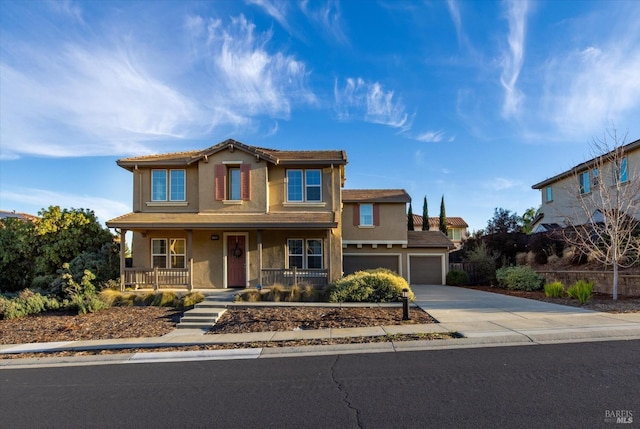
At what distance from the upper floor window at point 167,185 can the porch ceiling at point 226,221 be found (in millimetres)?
1147

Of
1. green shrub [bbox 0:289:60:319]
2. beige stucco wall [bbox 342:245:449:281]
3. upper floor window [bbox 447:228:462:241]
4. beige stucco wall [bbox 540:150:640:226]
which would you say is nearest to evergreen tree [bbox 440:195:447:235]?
upper floor window [bbox 447:228:462:241]

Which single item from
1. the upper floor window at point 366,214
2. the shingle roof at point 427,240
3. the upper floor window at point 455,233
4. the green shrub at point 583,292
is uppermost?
the upper floor window at point 366,214

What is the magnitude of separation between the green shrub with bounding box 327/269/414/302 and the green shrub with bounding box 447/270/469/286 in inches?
391

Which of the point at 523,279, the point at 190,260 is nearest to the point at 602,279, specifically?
the point at 523,279

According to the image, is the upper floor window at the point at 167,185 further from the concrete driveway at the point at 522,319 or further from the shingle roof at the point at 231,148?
the concrete driveway at the point at 522,319

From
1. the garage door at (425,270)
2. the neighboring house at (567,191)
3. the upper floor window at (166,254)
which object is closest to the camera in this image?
the upper floor window at (166,254)

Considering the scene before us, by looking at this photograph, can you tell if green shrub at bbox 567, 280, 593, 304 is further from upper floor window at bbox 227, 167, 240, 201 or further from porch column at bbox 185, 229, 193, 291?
porch column at bbox 185, 229, 193, 291

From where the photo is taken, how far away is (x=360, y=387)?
572cm

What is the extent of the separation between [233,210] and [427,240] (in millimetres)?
12197

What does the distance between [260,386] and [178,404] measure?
1206 millimetres

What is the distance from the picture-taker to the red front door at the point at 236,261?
17.7 m

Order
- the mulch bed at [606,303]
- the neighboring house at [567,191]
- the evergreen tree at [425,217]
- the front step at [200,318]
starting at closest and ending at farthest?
the mulch bed at [606,303] < the front step at [200,318] < the neighboring house at [567,191] < the evergreen tree at [425,217]

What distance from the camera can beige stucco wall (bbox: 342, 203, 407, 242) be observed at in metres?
22.7

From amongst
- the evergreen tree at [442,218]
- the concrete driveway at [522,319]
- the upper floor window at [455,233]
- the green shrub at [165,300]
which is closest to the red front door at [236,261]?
the green shrub at [165,300]
